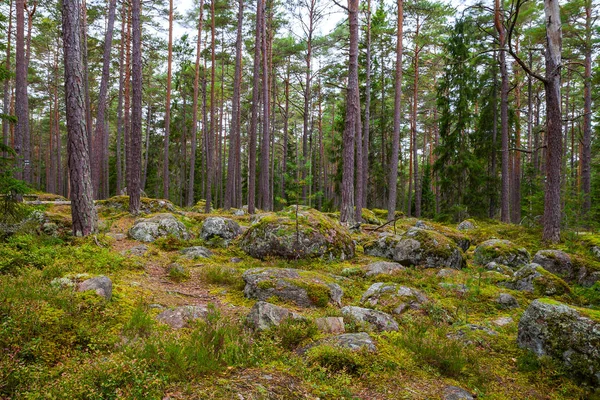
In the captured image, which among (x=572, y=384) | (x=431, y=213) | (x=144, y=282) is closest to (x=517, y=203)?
(x=431, y=213)

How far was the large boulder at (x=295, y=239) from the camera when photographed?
25.0 ft

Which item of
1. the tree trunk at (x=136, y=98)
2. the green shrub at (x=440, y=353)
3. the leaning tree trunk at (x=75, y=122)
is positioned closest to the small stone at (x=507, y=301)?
the green shrub at (x=440, y=353)

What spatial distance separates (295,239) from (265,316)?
387cm

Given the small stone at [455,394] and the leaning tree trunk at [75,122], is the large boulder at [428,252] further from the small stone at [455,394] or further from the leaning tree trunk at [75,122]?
the leaning tree trunk at [75,122]

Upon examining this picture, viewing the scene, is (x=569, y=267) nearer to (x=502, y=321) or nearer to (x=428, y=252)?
(x=428, y=252)

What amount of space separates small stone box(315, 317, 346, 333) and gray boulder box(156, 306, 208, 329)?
153 centimetres

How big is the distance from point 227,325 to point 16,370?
175 cm

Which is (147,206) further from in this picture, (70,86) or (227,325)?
(227,325)

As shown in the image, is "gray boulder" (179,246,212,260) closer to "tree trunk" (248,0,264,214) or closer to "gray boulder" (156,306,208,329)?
"gray boulder" (156,306,208,329)

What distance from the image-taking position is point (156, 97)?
30219mm

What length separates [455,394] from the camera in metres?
2.86

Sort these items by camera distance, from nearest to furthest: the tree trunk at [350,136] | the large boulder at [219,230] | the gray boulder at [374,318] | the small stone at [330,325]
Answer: the small stone at [330,325], the gray boulder at [374,318], the large boulder at [219,230], the tree trunk at [350,136]

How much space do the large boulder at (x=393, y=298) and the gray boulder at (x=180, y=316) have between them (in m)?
2.68

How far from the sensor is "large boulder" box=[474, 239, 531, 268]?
27.3ft
